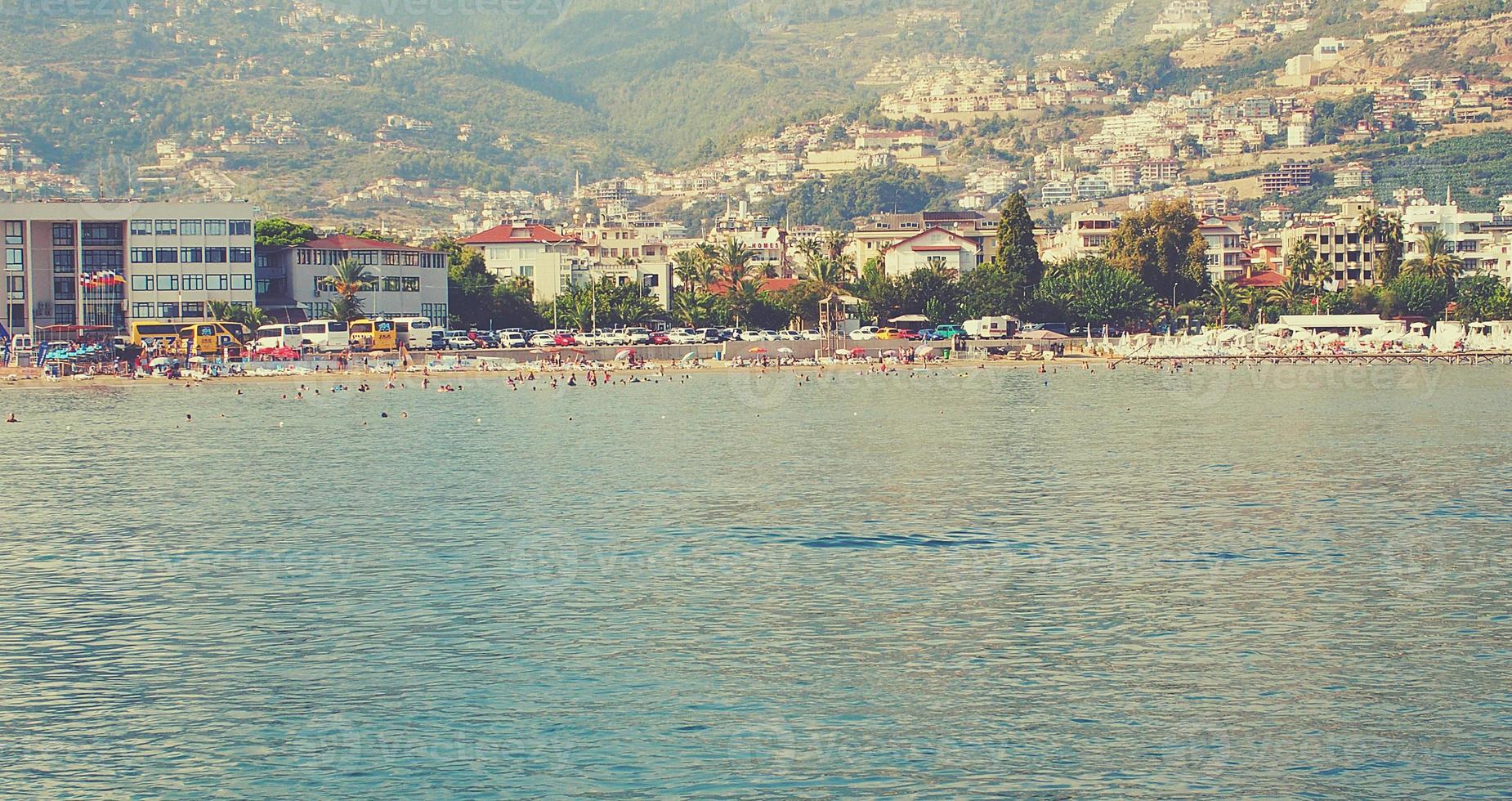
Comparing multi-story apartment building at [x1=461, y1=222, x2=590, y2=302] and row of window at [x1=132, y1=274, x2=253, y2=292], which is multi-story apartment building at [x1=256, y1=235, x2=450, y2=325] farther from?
multi-story apartment building at [x1=461, y1=222, x2=590, y2=302]

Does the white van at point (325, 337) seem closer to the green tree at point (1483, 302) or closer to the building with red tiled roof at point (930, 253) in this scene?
the building with red tiled roof at point (930, 253)

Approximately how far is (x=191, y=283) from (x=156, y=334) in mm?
3737

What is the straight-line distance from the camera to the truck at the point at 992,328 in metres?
121

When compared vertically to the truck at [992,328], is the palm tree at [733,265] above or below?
above

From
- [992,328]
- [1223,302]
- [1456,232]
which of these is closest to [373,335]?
[992,328]

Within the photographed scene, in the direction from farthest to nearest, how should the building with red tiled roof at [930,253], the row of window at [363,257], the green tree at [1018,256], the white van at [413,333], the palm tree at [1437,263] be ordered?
the building with red tiled roof at [930,253]
the palm tree at [1437,263]
the green tree at [1018,256]
the row of window at [363,257]
the white van at [413,333]

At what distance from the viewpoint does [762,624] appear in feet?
83.3

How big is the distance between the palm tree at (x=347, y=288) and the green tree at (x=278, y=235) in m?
4.12

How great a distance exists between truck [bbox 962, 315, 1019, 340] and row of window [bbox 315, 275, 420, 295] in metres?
36.0

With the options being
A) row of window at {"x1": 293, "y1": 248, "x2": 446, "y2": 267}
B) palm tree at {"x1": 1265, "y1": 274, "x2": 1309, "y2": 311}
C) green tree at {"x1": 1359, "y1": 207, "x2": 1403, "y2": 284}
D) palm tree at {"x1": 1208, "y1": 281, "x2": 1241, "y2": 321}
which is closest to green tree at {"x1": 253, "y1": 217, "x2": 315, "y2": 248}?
row of window at {"x1": 293, "y1": 248, "x2": 446, "y2": 267}

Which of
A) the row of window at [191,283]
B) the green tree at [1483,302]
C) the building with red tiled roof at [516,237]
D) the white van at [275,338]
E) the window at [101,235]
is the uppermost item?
the building with red tiled roof at [516,237]

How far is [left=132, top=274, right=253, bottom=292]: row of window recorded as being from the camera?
10444 centimetres

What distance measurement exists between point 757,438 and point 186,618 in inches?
1337

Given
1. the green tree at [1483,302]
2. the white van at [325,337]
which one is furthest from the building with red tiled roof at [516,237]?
the green tree at [1483,302]
